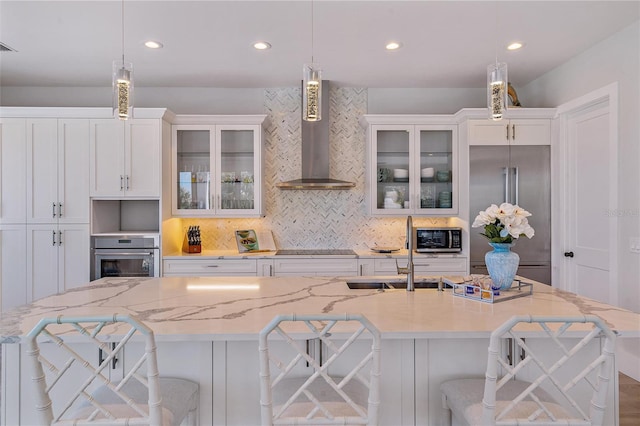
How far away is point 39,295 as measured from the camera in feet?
12.0

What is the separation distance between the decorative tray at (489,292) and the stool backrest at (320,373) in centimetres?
65

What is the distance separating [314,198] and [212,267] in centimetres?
133

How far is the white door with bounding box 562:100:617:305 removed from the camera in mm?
3104

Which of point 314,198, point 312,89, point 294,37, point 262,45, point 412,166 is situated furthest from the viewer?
point 314,198

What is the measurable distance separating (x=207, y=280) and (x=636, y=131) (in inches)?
126

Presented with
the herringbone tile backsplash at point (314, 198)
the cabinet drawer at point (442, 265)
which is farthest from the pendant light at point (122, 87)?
the cabinet drawer at point (442, 265)

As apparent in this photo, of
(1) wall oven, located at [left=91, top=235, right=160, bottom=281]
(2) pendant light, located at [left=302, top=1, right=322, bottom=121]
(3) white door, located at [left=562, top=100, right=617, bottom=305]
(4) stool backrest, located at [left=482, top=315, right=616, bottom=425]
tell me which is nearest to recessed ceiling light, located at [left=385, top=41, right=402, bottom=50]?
(2) pendant light, located at [left=302, top=1, right=322, bottom=121]

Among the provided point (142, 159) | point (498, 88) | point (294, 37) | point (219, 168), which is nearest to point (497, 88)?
point (498, 88)

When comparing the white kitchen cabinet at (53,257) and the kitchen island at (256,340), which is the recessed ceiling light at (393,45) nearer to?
the kitchen island at (256,340)

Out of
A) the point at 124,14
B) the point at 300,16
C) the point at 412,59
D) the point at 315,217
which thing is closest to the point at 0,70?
the point at 124,14

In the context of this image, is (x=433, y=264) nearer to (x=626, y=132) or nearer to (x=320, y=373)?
(x=626, y=132)

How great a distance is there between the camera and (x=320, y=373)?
119 cm

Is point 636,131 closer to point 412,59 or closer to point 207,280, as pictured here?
point 412,59

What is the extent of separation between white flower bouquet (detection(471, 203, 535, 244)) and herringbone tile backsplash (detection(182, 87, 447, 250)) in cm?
228
